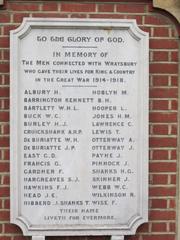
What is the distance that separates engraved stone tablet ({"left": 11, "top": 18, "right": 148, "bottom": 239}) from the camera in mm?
3045

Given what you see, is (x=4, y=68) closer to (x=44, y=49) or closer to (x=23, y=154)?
(x=44, y=49)

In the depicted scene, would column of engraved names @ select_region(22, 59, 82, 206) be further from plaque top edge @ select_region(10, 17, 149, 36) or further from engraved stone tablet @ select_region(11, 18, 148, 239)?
plaque top edge @ select_region(10, 17, 149, 36)

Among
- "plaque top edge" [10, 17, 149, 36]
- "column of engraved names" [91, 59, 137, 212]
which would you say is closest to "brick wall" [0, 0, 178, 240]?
"plaque top edge" [10, 17, 149, 36]

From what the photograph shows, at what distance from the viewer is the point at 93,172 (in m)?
3.09

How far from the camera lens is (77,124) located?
3068mm

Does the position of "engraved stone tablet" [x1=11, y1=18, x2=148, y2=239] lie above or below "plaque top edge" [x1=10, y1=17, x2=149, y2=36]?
below

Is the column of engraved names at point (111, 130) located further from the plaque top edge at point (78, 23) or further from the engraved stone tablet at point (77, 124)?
the plaque top edge at point (78, 23)

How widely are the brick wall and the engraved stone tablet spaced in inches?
2.9

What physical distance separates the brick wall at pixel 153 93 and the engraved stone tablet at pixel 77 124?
74 millimetres

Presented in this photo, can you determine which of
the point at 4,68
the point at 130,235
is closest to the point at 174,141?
the point at 130,235

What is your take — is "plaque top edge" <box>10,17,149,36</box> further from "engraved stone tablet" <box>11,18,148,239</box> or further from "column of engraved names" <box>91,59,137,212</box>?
"column of engraved names" <box>91,59,137,212</box>

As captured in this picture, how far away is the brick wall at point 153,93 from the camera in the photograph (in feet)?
10.1

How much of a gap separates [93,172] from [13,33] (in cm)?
99

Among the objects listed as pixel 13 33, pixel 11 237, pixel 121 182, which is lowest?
pixel 11 237
